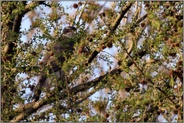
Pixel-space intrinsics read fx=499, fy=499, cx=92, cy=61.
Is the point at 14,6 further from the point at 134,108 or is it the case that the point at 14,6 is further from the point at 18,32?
the point at 134,108

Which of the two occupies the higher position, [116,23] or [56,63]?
[116,23]

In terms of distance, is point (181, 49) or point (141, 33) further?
point (141, 33)

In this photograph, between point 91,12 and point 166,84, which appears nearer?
point 166,84

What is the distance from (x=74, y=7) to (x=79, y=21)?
0.42 ft

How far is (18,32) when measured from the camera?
13.5 feet

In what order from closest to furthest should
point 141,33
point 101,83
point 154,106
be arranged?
point 154,106 → point 141,33 → point 101,83

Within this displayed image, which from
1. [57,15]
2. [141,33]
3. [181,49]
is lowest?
[181,49]

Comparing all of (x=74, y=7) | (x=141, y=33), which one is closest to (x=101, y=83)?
(x=141, y=33)

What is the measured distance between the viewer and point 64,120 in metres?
3.19

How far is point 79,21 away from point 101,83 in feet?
2.17

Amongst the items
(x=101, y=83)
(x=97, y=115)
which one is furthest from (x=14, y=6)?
(x=97, y=115)

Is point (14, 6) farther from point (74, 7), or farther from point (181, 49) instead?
point (181, 49)

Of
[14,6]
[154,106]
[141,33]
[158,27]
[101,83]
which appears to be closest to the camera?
[158,27]

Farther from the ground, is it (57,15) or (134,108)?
(57,15)
